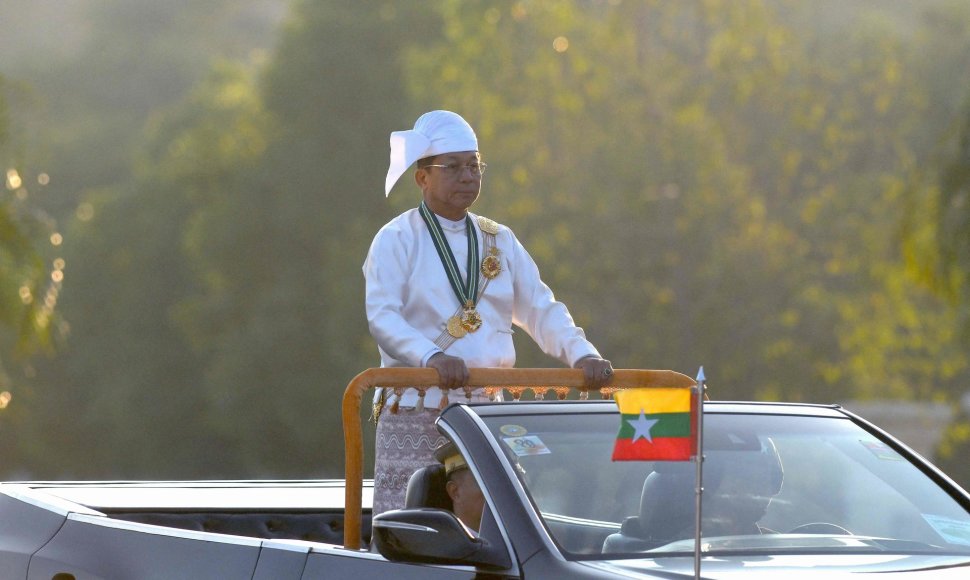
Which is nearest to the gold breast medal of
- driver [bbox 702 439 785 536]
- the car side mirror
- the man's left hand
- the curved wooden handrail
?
the man's left hand

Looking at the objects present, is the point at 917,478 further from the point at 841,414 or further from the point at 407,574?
the point at 407,574

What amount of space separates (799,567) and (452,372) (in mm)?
1625

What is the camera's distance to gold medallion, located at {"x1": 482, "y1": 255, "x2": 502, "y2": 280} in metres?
6.84

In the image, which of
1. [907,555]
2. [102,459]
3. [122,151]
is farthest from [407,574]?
[122,151]

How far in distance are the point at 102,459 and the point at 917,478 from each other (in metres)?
Result: 46.5

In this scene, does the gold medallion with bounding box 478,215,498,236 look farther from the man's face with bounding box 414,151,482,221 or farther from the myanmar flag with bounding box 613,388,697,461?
the myanmar flag with bounding box 613,388,697,461

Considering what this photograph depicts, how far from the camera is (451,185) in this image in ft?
22.2

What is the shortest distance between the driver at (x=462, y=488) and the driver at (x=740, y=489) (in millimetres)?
595

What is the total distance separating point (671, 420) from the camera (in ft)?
15.1

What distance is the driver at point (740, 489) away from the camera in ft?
16.7

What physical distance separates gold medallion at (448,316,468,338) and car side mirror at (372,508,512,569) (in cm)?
185

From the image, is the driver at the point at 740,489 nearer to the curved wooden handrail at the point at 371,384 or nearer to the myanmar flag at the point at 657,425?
the myanmar flag at the point at 657,425

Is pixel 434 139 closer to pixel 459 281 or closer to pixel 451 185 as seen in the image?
pixel 451 185

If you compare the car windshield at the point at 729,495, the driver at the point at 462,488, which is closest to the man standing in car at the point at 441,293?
the driver at the point at 462,488
